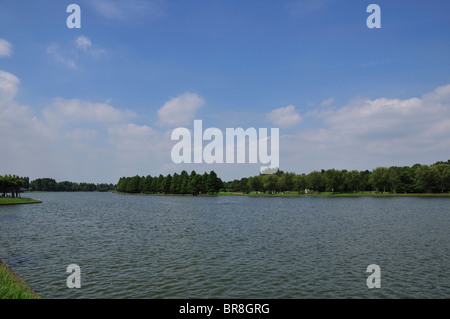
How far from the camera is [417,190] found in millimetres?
199250

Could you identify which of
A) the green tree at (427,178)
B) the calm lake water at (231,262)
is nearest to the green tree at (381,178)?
the green tree at (427,178)

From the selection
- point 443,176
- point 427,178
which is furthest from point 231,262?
point 443,176

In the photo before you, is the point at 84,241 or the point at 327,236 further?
the point at 327,236

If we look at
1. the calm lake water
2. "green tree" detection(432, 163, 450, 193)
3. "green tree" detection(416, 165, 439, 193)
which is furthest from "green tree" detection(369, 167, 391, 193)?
the calm lake water

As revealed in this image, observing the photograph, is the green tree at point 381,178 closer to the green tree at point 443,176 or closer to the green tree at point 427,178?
the green tree at point 427,178

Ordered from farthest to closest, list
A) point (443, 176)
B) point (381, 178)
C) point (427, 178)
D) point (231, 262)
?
point (381, 178), point (427, 178), point (443, 176), point (231, 262)

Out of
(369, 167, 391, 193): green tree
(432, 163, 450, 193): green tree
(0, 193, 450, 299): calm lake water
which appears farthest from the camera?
(369, 167, 391, 193): green tree

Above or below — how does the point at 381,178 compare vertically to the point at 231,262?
above

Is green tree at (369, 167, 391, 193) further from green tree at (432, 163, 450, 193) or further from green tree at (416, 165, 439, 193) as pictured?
green tree at (432, 163, 450, 193)

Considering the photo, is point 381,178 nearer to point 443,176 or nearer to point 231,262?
point 443,176

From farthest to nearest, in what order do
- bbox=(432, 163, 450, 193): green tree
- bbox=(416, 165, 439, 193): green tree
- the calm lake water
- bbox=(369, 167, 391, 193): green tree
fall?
1. bbox=(369, 167, 391, 193): green tree
2. bbox=(416, 165, 439, 193): green tree
3. bbox=(432, 163, 450, 193): green tree
4. the calm lake water
